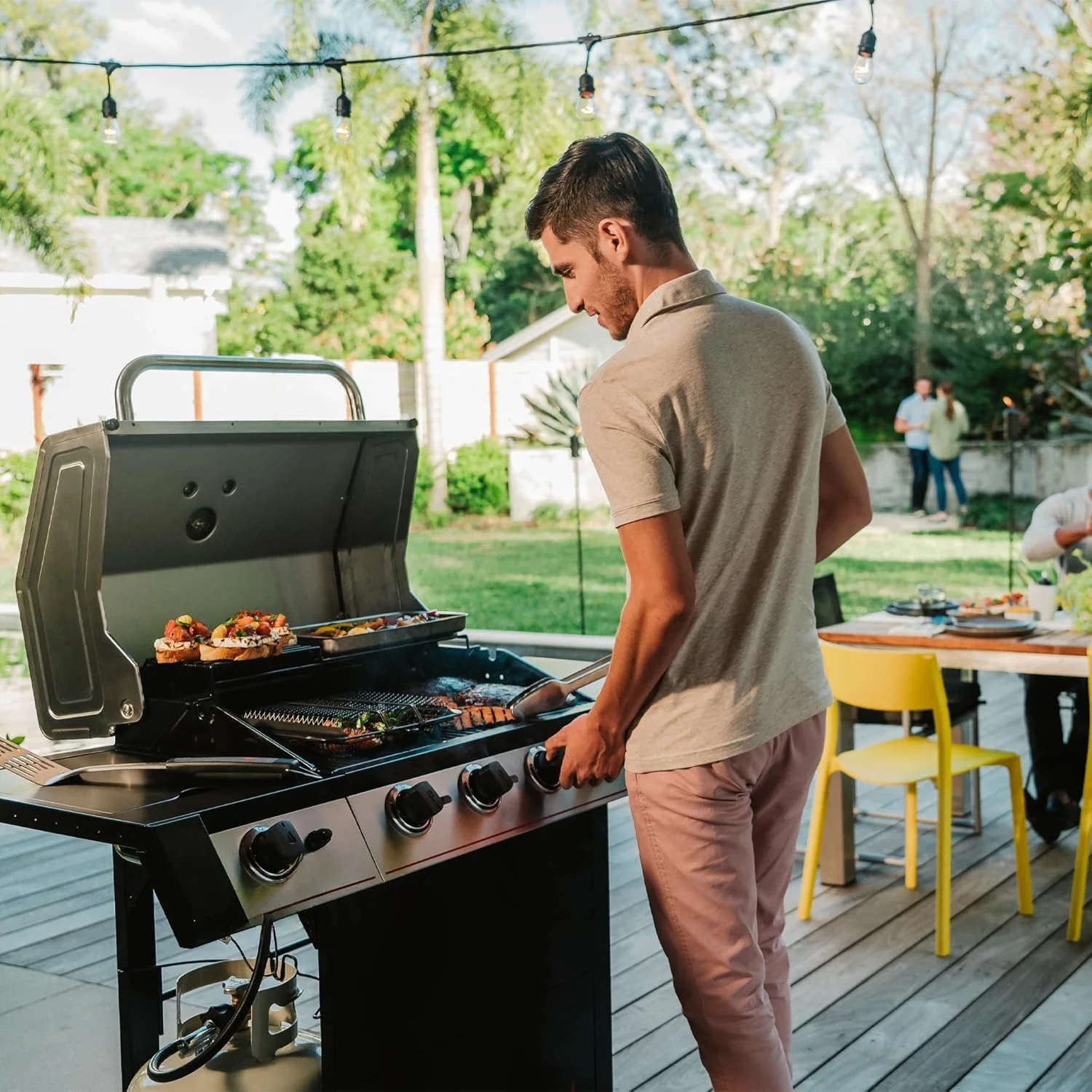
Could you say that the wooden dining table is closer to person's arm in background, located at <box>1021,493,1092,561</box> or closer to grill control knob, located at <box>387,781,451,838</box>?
person's arm in background, located at <box>1021,493,1092,561</box>

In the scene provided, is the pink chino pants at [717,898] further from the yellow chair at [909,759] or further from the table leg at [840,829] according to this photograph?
the table leg at [840,829]

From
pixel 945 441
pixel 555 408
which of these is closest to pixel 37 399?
pixel 555 408

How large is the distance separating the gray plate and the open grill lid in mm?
1940

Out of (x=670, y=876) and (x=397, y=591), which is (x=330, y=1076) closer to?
(x=670, y=876)

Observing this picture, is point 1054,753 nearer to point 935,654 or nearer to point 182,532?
point 935,654

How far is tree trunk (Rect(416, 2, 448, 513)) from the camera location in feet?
47.3

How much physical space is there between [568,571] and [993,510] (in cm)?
429

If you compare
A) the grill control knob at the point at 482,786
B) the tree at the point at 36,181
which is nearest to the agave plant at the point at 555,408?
the tree at the point at 36,181

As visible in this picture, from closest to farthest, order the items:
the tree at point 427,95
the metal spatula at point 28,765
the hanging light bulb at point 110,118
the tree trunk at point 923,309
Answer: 1. the metal spatula at point 28,765
2. the hanging light bulb at point 110,118
3. the tree at point 427,95
4. the tree trunk at point 923,309

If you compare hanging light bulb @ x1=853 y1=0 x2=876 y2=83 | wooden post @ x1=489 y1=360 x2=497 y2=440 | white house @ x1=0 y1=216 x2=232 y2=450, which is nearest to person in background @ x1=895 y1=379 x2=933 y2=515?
wooden post @ x1=489 y1=360 x2=497 y2=440

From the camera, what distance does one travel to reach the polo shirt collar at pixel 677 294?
1.73 meters

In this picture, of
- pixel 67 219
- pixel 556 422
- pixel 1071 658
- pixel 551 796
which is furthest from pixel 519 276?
pixel 551 796

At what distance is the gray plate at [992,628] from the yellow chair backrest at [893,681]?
16.5 inches

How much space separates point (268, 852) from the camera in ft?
5.31
